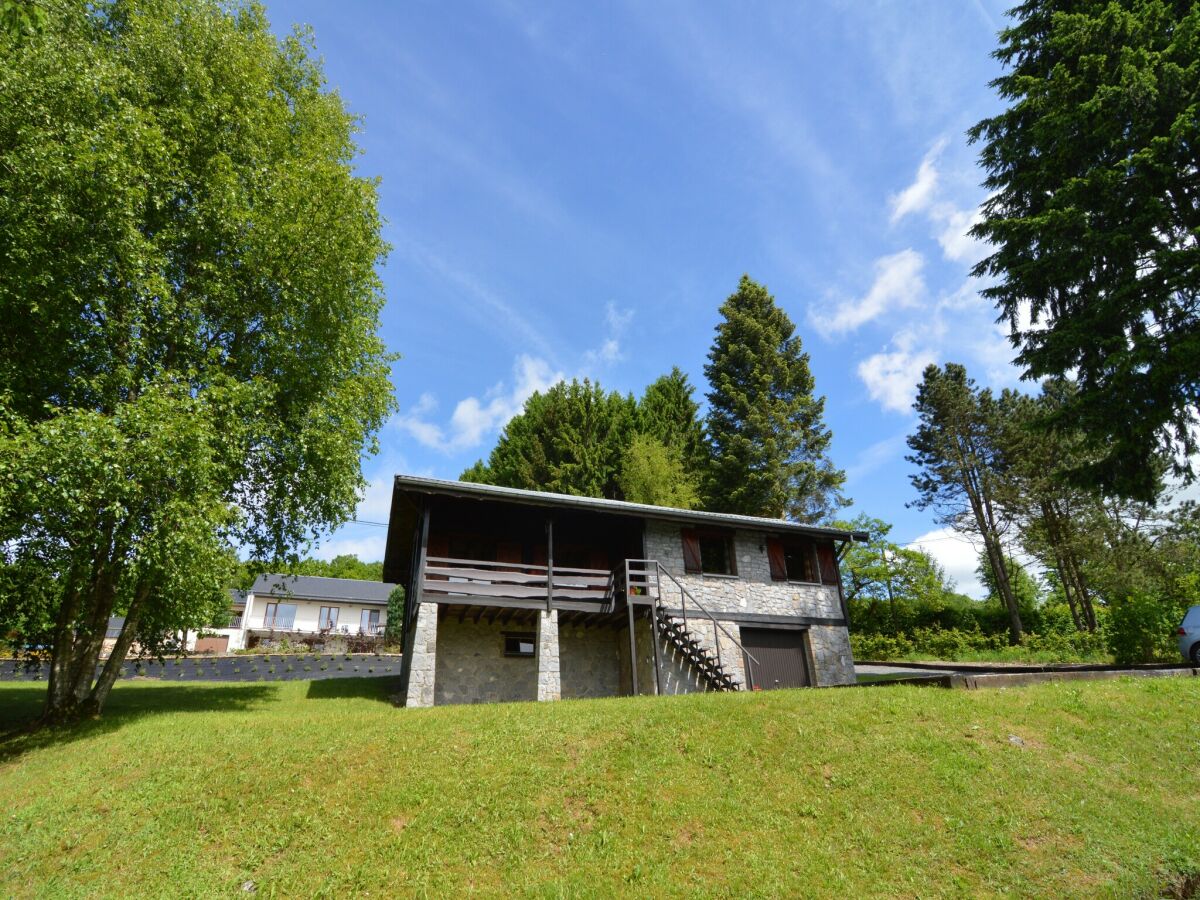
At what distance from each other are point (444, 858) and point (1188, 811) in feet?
26.8

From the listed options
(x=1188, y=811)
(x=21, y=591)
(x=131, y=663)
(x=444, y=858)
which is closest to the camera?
(x=444, y=858)

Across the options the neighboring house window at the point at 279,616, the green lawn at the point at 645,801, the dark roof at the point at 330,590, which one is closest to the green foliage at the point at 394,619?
the dark roof at the point at 330,590

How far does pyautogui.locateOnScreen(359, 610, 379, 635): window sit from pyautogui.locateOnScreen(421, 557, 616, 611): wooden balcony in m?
30.2

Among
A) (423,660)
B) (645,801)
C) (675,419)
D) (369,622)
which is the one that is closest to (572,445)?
(675,419)

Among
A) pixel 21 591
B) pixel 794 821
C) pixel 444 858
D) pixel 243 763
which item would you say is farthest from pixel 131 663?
pixel 794 821

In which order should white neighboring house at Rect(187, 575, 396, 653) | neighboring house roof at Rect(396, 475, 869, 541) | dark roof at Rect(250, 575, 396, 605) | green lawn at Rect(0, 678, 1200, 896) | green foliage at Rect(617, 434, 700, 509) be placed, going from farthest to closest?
dark roof at Rect(250, 575, 396, 605), white neighboring house at Rect(187, 575, 396, 653), green foliage at Rect(617, 434, 700, 509), neighboring house roof at Rect(396, 475, 869, 541), green lawn at Rect(0, 678, 1200, 896)

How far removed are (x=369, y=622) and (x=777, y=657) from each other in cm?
3422

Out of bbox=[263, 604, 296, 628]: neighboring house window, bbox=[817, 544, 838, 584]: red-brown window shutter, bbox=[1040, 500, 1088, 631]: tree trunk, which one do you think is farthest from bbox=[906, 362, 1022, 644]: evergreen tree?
bbox=[263, 604, 296, 628]: neighboring house window

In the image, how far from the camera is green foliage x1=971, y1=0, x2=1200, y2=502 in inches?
495

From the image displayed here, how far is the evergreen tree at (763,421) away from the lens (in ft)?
95.8

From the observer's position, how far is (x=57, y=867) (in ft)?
20.9

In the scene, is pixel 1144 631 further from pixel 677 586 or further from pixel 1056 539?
pixel 677 586

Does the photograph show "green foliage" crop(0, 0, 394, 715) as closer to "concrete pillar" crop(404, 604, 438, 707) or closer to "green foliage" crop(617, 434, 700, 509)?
"concrete pillar" crop(404, 604, 438, 707)

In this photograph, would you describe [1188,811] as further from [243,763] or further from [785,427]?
[785,427]
